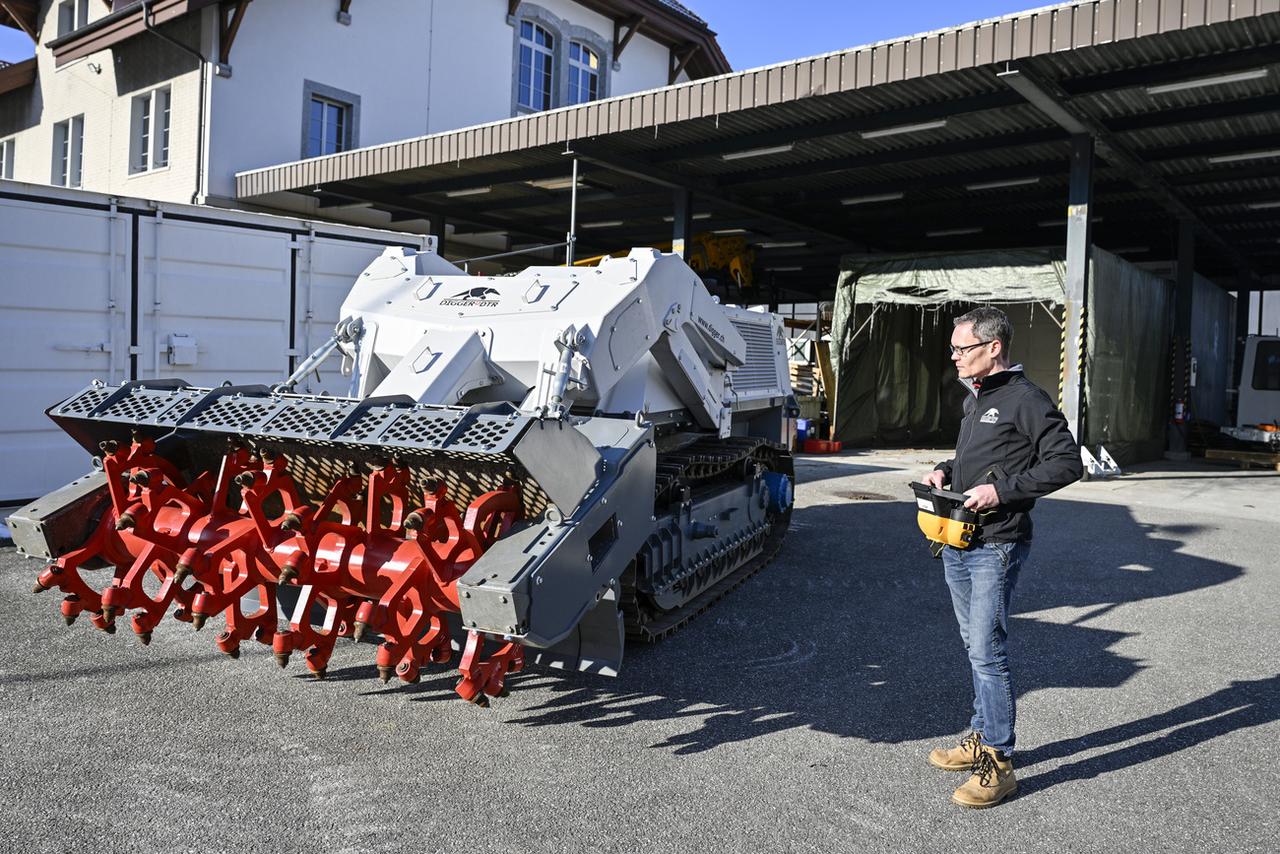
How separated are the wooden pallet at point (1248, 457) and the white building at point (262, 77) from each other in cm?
1448

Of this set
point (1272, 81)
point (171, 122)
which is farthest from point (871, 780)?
point (171, 122)

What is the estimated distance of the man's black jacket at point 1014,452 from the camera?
358 centimetres

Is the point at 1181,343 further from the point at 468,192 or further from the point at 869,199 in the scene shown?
the point at 468,192

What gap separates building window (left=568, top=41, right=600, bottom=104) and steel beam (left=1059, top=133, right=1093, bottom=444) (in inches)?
490

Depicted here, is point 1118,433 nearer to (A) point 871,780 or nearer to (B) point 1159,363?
(B) point 1159,363

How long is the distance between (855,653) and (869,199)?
42.9 feet

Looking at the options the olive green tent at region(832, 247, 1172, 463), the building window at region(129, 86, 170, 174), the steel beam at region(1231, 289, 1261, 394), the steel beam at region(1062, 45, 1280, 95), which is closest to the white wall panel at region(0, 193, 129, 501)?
the steel beam at region(1062, 45, 1280, 95)

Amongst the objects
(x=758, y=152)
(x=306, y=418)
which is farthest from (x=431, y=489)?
(x=758, y=152)

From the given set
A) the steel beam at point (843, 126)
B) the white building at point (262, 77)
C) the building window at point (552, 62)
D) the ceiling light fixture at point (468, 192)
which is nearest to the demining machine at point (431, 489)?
the steel beam at point (843, 126)

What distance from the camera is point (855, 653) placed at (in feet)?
17.8

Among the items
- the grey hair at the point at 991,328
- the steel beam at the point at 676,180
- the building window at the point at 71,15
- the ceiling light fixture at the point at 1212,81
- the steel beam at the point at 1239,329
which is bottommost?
the grey hair at the point at 991,328

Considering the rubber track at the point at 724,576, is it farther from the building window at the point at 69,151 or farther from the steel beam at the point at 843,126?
the building window at the point at 69,151

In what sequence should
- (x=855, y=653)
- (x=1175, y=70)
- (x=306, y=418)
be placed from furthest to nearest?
(x=1175, y=70) → (x=855, y=653) → (x=306, y=418)

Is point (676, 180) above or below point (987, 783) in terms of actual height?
above
